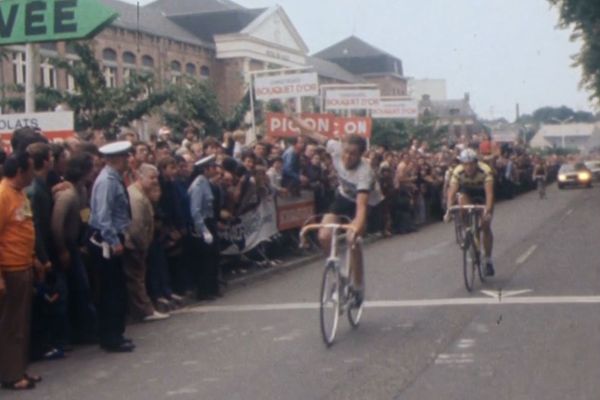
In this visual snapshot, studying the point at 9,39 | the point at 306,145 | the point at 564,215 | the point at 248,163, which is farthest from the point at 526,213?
the point at 9,39

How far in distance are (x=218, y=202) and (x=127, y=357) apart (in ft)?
17.3

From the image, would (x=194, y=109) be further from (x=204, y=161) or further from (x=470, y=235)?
(x=470, y=235)

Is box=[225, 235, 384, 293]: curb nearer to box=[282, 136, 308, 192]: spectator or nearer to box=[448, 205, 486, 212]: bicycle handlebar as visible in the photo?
box=[282, 136, 308, 192]: spectator

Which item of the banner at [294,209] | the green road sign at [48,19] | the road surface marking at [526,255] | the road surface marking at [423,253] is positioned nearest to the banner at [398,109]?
the road surface marking at [423,253]

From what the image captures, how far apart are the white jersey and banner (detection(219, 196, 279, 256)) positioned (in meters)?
5.27

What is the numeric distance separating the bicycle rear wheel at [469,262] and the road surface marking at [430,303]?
71 cm

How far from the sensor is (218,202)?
16.9 metres

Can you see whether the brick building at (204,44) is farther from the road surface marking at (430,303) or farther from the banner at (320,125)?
the road surface marking at (430,303)

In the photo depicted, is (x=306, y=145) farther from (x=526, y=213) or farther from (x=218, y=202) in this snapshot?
(x=526, y=213)

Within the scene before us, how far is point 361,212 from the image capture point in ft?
40.7

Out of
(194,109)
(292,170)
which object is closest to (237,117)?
(194,109)

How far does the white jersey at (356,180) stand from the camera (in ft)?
41.7

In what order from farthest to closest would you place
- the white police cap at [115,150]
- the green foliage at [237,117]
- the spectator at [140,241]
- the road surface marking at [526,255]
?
the green foliage at [237,117] < the road surface marking at [526,255] < the spectator at [140,241] < the white police cap at [115,150]

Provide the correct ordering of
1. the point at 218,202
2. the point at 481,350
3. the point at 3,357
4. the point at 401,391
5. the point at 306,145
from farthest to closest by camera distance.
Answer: the point at 306,145, the point at 218,202, the point at 481,350, the point at 3,357, the point at 401,391
